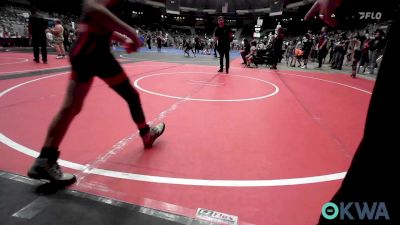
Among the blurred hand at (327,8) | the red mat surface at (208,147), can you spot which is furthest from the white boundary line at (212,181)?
the blurred hand at (327,8)

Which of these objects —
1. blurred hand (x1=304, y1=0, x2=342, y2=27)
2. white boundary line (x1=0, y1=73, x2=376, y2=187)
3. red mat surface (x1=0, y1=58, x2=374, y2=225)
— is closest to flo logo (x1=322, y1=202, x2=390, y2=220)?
red mat surface (x1=0, y1=58, x2=374, y2=225)

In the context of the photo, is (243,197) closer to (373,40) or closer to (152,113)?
(152,113)

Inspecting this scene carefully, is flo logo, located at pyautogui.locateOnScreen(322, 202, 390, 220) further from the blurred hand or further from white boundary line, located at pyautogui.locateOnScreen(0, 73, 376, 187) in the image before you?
white boundary line, located at pyautogui.locateOnScreen(0, 73, 376, 187)

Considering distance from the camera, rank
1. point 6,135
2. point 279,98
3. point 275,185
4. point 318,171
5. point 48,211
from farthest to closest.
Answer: point 279,98
point 6,135
point 318,171
point 275,185
point 48,211

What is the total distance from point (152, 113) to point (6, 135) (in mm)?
1770

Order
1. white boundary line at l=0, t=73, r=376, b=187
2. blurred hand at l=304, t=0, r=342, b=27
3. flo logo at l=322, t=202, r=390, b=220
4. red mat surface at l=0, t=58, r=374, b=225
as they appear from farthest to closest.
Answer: white boundary line at l=0, t=73, r=376, b=187 → red mat surface at l=0, t=58, r=374, b=225 → blurred hand at l=304, t=0, r=342, b=27 → flo logo at l=322, t=202, r=390, b=220

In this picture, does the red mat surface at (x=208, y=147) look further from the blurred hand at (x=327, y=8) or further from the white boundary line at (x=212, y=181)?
the blurred hand at (x=327, y=8)

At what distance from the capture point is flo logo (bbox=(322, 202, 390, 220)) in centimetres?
97

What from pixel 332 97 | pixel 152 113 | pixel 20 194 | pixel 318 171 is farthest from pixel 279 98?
pixel 20 194

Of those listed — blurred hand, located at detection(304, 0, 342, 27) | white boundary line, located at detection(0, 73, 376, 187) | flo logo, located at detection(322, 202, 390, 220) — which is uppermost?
blurred hand, located at detection(304, 0, 342, 27)

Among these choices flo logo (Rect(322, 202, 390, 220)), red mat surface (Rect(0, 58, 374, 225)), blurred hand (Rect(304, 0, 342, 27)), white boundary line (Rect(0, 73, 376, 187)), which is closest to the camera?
flo logo (Rect(322, 202, 390, 220))

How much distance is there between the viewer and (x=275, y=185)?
2.08m

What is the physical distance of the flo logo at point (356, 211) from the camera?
97cm

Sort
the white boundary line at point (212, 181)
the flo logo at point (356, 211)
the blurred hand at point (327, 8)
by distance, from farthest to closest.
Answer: the white boundary line at point (212, 181), the blurred hand at point (327, 8), the flo logo at point (356, 211)
